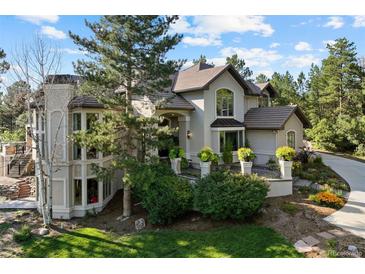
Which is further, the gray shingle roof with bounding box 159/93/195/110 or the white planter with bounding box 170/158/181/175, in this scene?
the gray shingle roof with bounding box 159/93/195/110

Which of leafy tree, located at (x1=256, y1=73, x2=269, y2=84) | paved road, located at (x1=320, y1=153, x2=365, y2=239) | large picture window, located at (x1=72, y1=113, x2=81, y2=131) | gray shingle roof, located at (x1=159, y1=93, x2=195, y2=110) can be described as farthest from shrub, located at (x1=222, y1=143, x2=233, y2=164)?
leafy tree, located at (x1=256, y1=73, x2=269, y2=84)

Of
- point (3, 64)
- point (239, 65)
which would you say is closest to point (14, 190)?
point (3, 64)

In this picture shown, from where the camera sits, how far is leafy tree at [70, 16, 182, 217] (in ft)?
36.5

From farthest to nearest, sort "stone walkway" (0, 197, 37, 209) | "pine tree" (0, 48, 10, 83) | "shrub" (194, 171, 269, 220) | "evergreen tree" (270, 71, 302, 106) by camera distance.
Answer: "evergreen tree" (270, 71, 302, 106)
"stone walkway" (0, 197, 37, 209)
"pine tree" (0, 48, 10, 83)
"shrub" (194, 171, 269, 220)

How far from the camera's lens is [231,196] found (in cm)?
1004

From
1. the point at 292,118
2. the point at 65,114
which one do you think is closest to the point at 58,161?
the point at 65,114

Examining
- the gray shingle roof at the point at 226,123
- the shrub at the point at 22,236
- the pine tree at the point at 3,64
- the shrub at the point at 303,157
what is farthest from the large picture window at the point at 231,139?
the pine tree at the point at 3,64

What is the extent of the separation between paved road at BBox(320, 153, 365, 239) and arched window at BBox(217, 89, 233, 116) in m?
8.31

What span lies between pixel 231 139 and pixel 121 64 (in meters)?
9.53

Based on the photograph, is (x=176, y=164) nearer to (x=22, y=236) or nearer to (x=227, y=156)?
(x=227, y=156)

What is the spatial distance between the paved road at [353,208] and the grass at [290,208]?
1.15 metres

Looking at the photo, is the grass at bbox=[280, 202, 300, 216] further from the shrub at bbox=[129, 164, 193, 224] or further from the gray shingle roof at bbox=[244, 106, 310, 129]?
the gray shingle roof at bbox=[244, 106, 310, 129]

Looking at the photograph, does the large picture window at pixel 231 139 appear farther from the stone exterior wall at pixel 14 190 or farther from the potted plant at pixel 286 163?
the stone exterior wall at pixel 14 190

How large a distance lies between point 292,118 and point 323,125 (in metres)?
12.7
